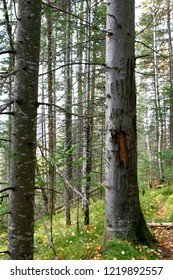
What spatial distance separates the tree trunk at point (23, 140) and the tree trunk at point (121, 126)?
1990mm

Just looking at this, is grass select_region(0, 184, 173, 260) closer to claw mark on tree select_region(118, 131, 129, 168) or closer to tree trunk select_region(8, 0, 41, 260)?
tree trunk select_region(8, 0, 41, 260)

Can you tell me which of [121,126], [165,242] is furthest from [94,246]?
[121,126]

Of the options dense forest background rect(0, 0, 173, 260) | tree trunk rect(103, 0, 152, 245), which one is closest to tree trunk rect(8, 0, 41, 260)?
dense forest background rect(0, 0, 173, 260)

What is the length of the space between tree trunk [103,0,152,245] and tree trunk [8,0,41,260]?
1.99 meters

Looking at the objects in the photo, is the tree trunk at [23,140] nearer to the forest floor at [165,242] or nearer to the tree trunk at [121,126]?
the tree trunk at [121,126]

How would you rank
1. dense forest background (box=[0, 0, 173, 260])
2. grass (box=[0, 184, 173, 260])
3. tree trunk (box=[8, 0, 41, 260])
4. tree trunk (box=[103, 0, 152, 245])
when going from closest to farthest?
tree trunk (box=[8, 0, 41, 260])
dense forest background (box=[0, 0, 173, 260])
grass (box=[0, 184, 173, 260])
tree trunk (box=[103, 0, 152, 245])

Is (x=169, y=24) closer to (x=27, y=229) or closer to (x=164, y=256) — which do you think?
(x=164, y=256)

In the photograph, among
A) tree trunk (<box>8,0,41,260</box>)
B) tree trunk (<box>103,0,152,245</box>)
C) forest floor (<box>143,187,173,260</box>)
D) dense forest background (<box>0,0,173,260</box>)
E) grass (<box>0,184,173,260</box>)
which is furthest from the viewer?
forest floor (<box>143,187,173,260</box>)

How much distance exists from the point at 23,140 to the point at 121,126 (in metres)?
2.11

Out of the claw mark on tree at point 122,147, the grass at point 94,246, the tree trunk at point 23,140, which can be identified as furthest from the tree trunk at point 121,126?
the tree trunk at point 23,140

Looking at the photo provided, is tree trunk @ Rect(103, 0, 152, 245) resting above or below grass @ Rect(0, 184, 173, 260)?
above

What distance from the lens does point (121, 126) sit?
395 cm

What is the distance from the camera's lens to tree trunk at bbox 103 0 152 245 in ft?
12.9
